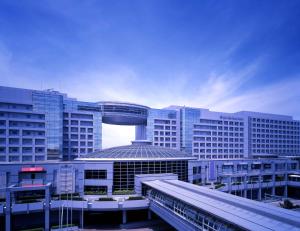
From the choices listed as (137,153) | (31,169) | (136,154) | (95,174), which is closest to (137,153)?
(137,153)

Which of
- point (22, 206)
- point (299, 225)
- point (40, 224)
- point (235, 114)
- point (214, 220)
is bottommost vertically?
point (40, 224)

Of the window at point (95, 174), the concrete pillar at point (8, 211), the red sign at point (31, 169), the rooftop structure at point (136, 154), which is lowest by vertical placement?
the concrete pillar at point (8, 211)

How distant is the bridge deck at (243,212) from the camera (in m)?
20.0

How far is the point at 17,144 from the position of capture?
70.6m

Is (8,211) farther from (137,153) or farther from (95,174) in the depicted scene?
(137,153)

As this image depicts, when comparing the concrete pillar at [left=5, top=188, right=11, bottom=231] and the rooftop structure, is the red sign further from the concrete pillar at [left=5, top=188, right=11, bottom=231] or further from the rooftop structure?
the rooftop structure

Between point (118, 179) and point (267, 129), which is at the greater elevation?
point (267, 129)

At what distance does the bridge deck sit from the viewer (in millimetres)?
20047

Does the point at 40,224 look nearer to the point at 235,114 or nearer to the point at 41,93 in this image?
the point at 41,93

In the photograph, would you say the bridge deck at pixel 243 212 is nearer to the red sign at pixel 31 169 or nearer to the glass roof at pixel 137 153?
the glass roof at pixel 137 153

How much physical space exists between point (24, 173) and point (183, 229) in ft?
116

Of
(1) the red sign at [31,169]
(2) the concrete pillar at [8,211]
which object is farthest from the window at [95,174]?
(2) the concrete pillar at [8,211]

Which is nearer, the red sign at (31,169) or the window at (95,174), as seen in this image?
the red sign at (31,169)

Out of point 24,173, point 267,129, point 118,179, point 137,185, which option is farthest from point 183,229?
point 267,129
